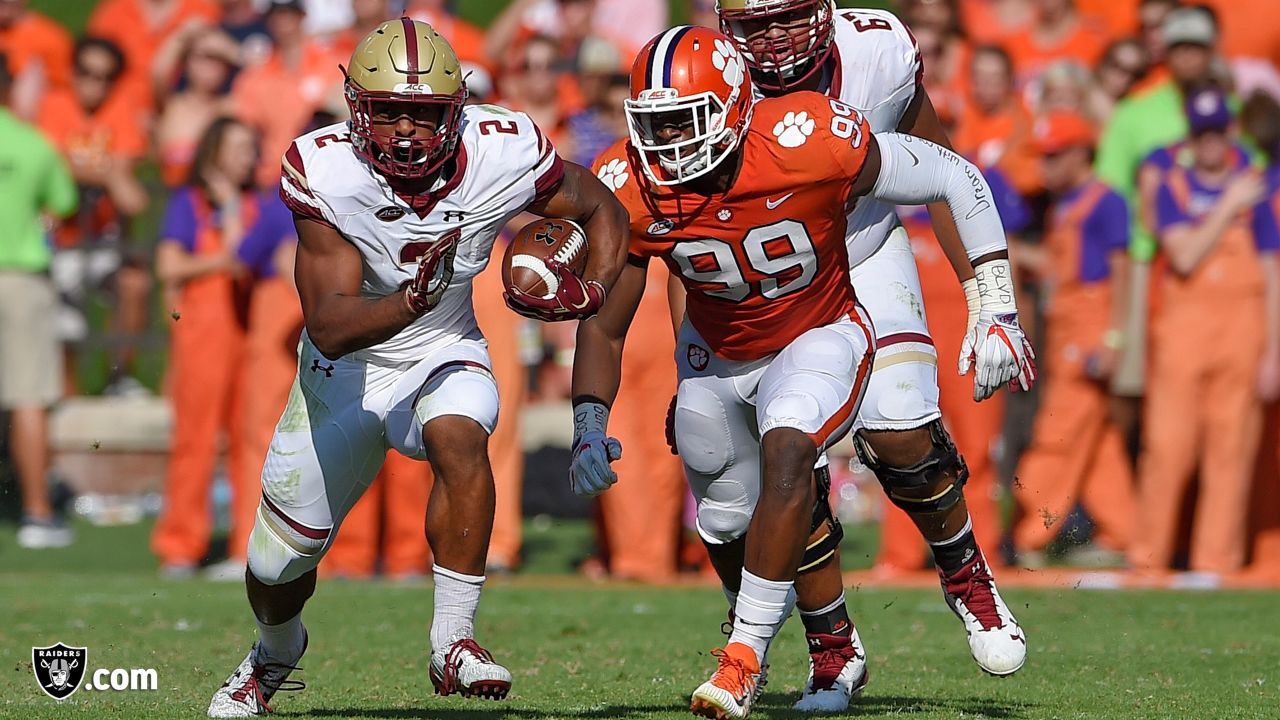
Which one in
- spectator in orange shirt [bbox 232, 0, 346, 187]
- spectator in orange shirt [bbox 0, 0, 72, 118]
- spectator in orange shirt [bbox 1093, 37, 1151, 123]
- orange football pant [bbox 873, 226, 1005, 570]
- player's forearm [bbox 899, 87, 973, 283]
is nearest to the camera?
player's forearm [bbox 899, 87, 973, 283]

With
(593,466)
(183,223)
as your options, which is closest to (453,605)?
(593,466)

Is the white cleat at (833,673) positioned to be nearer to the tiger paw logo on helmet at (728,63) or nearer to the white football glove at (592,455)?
the white football glove at (592,455)

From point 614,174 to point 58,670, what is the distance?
2.45 metres

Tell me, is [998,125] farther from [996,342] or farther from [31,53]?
[31,53]

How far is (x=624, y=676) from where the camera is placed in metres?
7.00

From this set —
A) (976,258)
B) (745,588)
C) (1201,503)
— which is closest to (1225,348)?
(1201,503)

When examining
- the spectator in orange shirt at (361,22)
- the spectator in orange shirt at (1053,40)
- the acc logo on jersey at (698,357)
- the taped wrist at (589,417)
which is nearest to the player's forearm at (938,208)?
the acc logo on jersey at (698,357)

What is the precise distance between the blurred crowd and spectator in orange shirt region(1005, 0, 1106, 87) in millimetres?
18

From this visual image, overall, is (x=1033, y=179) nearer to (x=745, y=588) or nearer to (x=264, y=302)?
(x=264, y=302)

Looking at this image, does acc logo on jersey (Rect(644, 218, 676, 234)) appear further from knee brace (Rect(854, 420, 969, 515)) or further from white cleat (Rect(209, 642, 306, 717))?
white cleat (Rect(209, 642, 306, 717))

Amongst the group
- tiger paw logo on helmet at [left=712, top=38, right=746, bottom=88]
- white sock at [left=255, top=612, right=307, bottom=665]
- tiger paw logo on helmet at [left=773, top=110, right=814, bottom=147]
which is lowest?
white sock at [left=255, top=612, right=307, bottom=665]

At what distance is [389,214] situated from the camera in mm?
5930

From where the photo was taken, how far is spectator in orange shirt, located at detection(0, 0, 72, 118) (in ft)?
43.2

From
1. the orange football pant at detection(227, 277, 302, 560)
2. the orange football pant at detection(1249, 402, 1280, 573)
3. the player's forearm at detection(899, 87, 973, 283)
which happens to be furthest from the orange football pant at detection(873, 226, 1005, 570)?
the player's forearm at detection(899, 87, 973, 283)
